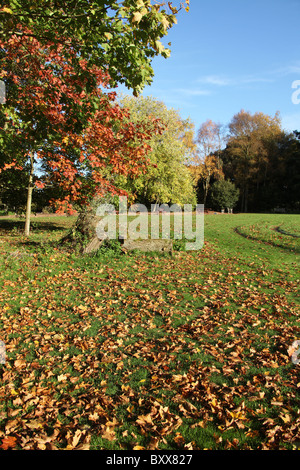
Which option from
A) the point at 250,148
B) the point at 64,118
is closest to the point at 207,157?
the point at 250,148

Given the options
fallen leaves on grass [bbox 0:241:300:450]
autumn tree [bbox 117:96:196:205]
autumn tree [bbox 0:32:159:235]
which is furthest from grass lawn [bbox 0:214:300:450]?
autumn tree [bbox 117:96:196:205]

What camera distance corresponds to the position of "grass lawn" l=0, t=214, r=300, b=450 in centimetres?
302

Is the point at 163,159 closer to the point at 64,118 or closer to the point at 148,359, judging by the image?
the point at 64,118

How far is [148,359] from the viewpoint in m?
4.41

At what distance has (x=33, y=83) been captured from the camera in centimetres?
969

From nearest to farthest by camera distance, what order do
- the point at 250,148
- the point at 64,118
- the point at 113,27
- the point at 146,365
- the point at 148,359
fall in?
the point at 146,365
the point at 148,359
the point at 113,27
the point at 64,118
the point at 250,148

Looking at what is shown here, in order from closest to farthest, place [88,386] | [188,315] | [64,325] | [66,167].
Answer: [88,386], [64,325], [188,315], [66,167]

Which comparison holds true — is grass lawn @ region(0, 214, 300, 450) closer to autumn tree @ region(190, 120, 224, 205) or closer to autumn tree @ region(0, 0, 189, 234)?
autumn tree @ region(0, 0, 189, 234)

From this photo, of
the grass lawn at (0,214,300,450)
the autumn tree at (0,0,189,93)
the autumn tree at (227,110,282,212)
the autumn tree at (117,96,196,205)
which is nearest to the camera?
the grass lawn at (0,214,300,450)

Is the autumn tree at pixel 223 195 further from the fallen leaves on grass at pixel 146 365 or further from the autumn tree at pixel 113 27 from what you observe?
the autumn tree at pixel 113 27

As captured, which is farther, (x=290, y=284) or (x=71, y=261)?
(x=71, y=261)

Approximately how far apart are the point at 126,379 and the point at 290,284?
18.7ft
